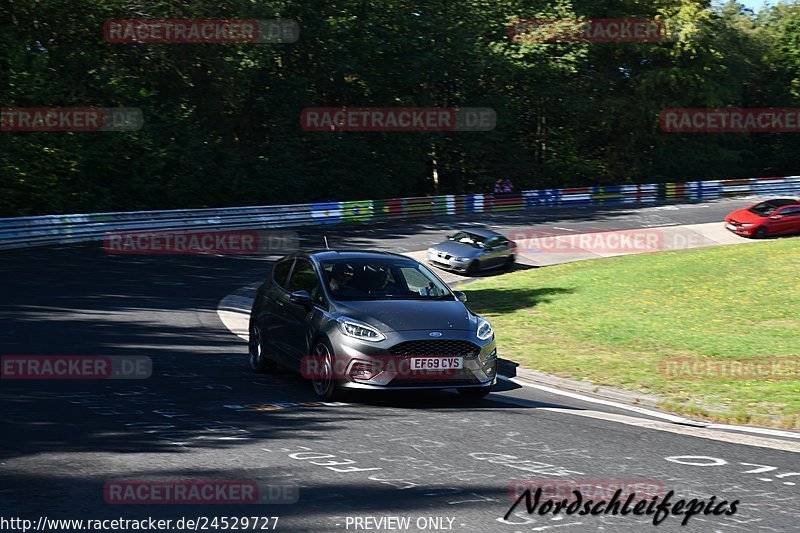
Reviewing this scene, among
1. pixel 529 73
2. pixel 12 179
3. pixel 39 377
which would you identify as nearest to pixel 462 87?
pixel 529 73

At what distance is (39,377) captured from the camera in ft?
39.1

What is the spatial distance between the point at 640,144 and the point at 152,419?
54694mm

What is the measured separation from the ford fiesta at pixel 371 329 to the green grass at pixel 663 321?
2709 mm

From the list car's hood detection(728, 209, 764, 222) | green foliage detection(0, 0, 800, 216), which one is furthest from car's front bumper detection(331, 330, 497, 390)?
car's hood detection(728, 209, 764, 222)

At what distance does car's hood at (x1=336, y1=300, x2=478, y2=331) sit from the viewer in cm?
1073

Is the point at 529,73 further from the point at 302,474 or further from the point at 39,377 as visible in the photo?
the point at 302,474

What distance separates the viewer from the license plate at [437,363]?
34.6 ft
